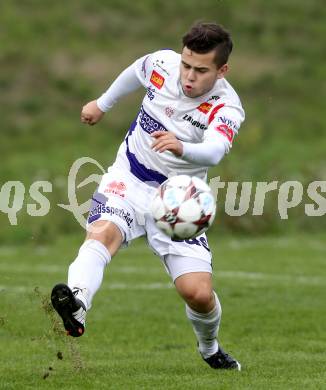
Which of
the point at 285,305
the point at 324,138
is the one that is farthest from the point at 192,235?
the point at 324,138

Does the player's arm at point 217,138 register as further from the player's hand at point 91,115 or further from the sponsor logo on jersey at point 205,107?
the player's hand at point 91,115

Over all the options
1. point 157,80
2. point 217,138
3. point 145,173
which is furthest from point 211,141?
point 157,80

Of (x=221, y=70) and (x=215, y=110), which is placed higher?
(x=221, y=70)

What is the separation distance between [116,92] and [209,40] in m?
1.09

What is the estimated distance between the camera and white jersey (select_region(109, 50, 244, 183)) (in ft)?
26.8

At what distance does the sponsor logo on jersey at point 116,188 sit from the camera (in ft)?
27.3

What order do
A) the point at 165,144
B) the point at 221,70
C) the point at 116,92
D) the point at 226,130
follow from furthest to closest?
the point at 116,92, the point at 221,70, the point at 226,130, the point at 165,144

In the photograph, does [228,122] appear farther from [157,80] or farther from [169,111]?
[157,80]

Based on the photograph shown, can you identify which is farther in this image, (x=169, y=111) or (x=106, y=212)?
(x=169, y=111)

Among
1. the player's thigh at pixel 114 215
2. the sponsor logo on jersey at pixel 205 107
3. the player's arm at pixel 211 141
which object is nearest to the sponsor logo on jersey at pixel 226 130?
the player's arm at pixel 211 141

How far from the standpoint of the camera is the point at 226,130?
7.88m

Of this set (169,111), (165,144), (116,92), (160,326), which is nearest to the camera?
(165,144)

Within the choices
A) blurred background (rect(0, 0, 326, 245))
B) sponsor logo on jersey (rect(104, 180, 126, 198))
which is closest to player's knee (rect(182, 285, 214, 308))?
sponsor logo on jersey (rect(104, 180, 126, 198))

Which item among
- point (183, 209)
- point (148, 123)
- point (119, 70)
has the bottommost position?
point (119, 70)
